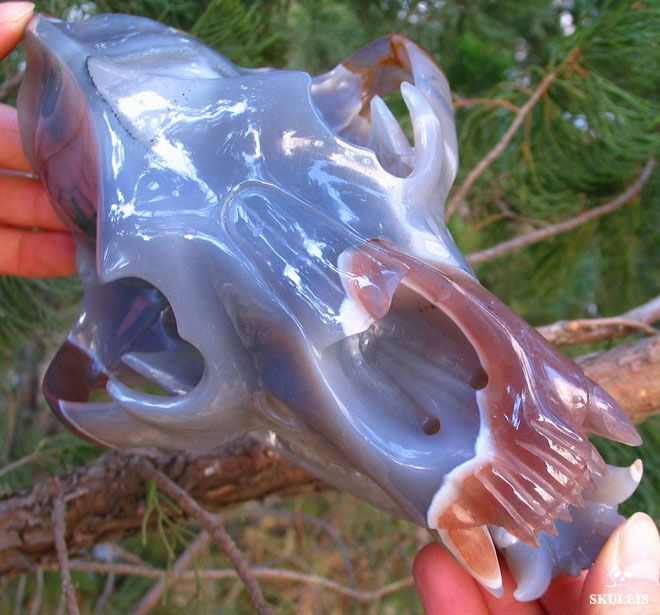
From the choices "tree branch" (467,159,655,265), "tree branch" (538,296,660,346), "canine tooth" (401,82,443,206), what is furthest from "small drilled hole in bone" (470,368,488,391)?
"tree branch" (467,159,655,265)

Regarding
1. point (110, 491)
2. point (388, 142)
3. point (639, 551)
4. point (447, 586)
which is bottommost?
point (110, 491)

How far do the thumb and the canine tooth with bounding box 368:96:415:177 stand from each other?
263 millimetres

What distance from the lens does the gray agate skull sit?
39cm

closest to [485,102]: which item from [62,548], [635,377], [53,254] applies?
[635,377]

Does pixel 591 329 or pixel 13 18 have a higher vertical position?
pixel 13 18

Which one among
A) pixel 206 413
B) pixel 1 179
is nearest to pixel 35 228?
pixel 1 179

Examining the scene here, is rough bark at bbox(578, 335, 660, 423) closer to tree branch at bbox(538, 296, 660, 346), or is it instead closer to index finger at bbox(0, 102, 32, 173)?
tree branch at bbox(538, 296, 660, 346)

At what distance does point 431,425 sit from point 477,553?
0.08 meters

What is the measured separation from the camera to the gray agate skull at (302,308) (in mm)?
386

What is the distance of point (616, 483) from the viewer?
456 mm

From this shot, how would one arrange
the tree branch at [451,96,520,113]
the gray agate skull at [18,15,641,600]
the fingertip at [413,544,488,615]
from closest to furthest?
1. the gray agate skull at [18,15,641,600]
2. the fingertip at [413,544,488,615]
3. the tree branch at [451,96,520,113]

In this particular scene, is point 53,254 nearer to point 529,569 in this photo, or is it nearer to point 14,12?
point 14,12

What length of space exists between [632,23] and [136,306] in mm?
618

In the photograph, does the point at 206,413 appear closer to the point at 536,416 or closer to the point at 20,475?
the point at 536,416
